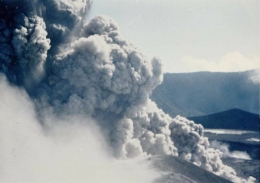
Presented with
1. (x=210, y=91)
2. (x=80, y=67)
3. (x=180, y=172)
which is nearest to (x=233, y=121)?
(x=210, y=91)

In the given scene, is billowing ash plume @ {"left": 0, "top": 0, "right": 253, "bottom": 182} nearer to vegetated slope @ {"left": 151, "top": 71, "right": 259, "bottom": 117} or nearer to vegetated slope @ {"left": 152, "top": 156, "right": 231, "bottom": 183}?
vegetated slope @ {"left": 152, "top": 156, "right": 231, "bottom": 183}

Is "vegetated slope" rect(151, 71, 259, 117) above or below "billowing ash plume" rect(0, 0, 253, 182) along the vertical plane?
above

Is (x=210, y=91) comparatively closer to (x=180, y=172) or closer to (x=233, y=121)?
(x=233, y=121)

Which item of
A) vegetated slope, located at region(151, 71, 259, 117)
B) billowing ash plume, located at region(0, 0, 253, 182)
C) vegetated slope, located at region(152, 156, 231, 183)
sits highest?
vegetated slope, located at region(151, 71, 259, 117)

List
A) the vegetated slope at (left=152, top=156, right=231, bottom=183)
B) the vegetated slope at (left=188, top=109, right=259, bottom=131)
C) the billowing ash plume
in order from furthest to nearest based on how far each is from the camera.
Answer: the vegetated slope at (left=188, top=109, right=259, bottom=131) → the billowing ash plume → the vegetated slope at (left=152, top=156, right=231, bottom=183)

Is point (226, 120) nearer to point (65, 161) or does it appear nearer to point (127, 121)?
point (127, 121)

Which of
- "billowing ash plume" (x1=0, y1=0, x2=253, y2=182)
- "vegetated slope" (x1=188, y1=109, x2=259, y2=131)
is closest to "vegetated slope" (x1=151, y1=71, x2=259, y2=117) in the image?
"vegetated slope" (x1=188, y1=109, x2=259, y2=131)

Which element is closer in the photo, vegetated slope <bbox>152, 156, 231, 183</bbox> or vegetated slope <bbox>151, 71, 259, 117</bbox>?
vegetated slope <bbox>152, 156, 231, 183</bbox>

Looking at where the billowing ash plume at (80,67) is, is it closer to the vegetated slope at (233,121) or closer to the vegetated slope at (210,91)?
the vegetated slope at (233,121)
